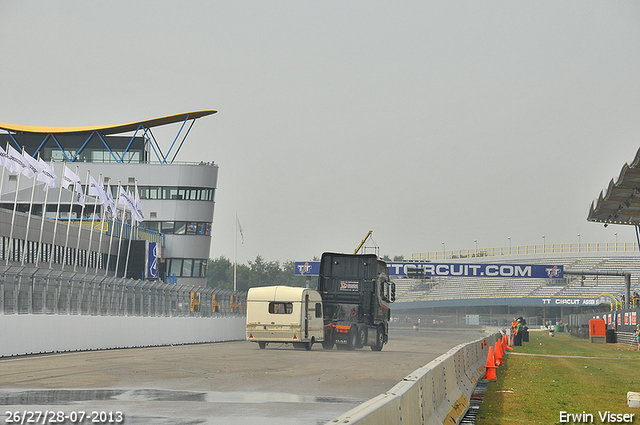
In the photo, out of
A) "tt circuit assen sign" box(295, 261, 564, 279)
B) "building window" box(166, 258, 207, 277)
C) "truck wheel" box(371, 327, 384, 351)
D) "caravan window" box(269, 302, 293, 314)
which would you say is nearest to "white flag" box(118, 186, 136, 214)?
"caravan window" box(269, 302, 293, 314)

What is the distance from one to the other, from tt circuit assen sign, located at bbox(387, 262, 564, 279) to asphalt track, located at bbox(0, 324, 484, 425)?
2299 inches

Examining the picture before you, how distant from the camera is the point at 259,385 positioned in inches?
623

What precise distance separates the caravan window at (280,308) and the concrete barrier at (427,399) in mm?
14621

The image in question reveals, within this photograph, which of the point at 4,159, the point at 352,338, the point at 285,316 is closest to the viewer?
the point at 285,316

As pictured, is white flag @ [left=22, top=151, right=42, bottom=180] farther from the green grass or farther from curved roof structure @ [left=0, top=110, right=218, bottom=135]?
curved roof structure @ [left=0, top=110, right=218, bottom=135]

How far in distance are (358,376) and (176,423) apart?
9289 millimetres

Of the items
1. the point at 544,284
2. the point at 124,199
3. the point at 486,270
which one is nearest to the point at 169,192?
the point at 124,199

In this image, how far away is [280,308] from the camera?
3259cm

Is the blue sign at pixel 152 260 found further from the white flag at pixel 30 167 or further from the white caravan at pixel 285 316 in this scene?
the white caravan at pixel 285 316

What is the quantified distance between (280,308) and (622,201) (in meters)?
16.8

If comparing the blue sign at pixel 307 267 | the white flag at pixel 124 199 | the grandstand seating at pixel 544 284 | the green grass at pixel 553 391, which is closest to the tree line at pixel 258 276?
the grandstand seating at pixel 544 284

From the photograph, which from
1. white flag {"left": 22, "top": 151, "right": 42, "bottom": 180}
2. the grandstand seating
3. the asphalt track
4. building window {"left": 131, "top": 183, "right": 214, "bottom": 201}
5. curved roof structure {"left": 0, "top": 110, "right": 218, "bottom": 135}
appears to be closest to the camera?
the asphalt track

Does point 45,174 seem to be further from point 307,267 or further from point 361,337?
point 307,267

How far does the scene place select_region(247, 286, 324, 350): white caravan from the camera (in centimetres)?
3194
